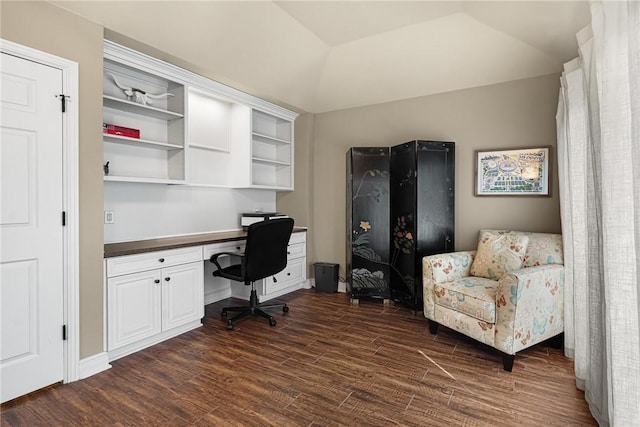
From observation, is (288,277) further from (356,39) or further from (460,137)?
(356,39)

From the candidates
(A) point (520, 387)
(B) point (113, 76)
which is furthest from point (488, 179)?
(B) point (113, 76)

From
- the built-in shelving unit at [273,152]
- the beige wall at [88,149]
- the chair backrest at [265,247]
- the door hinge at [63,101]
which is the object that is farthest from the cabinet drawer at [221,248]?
the door hinge at [63,101]

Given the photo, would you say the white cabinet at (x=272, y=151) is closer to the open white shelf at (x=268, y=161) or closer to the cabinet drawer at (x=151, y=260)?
the open white shelf at (x=268, y=161)

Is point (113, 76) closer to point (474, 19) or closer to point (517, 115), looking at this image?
point (474, 19)

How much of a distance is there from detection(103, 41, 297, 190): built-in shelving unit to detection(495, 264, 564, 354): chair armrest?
2954mm

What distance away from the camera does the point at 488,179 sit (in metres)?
3.61

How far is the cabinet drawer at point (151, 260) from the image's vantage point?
249cm

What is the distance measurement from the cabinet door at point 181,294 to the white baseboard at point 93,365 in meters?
0.49

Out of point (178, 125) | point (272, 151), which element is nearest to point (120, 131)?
point (178, 125)

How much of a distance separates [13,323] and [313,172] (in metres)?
3.54

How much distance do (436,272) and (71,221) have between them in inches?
113

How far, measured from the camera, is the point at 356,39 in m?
3.44

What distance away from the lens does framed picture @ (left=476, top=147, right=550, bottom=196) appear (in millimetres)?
3314

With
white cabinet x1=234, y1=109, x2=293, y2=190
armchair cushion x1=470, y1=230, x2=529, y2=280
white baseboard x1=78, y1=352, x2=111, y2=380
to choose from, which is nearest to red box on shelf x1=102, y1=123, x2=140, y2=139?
white cabinet x1=234, y1=109, x2=293, y2=190
